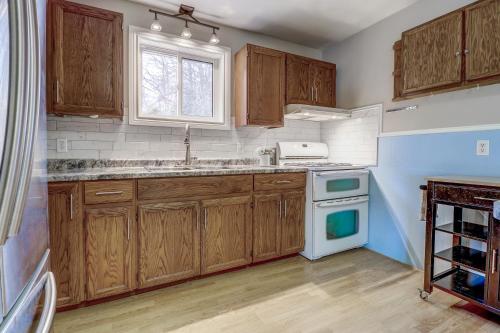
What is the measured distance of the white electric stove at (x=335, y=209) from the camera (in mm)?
2512

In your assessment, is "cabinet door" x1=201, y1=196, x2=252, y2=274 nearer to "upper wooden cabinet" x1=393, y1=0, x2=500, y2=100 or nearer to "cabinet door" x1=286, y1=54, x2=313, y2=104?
"cabinet door" x1=286, y1=54, x2=313, y2=104

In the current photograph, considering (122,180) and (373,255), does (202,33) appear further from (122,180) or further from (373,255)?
(373,255)

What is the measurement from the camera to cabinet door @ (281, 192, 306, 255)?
2.49 m

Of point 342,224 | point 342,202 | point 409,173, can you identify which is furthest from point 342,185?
point 409,173

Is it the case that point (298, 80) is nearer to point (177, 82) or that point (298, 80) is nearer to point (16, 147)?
point (177, 82)

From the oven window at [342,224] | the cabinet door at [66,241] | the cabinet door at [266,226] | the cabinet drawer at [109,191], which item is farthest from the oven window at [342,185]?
the cabinet door at [66,241]

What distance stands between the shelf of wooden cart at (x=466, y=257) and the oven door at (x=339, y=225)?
2.88 ft

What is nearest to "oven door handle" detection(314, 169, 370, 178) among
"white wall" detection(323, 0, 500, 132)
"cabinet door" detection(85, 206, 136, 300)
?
"white wall" detection(323, 0, 500, 132)

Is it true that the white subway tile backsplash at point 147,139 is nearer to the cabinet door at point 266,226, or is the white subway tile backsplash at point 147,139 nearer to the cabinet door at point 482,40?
the cabinet door at point 266,226

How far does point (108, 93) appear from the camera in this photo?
2023mm

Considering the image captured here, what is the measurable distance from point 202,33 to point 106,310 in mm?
2610

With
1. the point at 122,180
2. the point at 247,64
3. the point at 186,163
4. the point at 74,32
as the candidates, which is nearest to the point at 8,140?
the point at 122,180

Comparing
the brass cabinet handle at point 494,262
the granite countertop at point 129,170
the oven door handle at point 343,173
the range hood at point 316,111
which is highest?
the range hood at point 316,111

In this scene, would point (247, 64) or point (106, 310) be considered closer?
point (106, 310)
